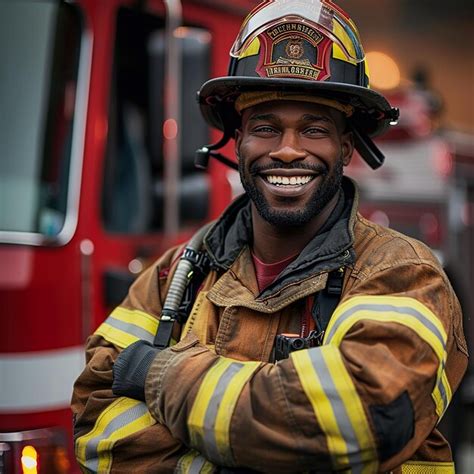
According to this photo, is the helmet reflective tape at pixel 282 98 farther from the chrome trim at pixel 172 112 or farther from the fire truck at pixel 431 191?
the fire truck at pixel 431 191

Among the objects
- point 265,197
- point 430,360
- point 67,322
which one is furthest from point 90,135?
point 430,360

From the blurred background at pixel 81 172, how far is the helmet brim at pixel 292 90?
858mm

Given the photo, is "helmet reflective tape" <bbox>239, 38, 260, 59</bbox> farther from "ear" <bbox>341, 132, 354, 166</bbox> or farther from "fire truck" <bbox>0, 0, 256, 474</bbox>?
"fire truck" <bbox>0, 0, 256, 474</bbox>

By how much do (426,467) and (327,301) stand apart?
53 centimetres

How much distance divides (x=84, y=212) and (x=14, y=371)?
25.6 inches

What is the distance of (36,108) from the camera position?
134 inches

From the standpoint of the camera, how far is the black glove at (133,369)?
2223 millimetres

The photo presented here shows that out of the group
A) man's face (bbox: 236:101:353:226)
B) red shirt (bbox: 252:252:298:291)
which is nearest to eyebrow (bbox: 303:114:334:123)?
man's face (bbox: 236:101:353:226)

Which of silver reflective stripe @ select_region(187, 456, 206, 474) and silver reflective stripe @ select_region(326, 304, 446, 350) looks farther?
silver reflective stripe @ select_region(187, 456, 206, 474)

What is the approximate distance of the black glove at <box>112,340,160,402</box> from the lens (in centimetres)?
222

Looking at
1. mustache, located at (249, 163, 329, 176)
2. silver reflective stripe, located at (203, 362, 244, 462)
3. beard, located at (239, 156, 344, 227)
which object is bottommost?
silver reflective stripe, located at (203, 362, 244, 462)

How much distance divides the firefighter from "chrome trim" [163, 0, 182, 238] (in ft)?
3.54

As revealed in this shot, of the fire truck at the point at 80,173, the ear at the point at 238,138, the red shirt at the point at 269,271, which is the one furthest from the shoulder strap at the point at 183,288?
the fire truck at the point at 80,173

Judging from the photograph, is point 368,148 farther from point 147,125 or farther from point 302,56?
point 147,125
